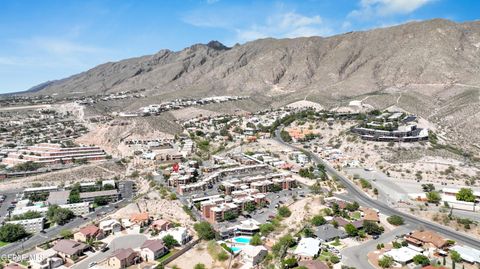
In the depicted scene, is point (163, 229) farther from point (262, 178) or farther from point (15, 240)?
point (262, 178)

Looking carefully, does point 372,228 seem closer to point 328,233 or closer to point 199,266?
point 328,233

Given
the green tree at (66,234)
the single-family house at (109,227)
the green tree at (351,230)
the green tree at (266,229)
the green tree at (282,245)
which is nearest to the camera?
the green tree at (282,245)

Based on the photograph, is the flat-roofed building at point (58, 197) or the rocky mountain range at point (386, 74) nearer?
the flat-roofed building at point (58, 197)

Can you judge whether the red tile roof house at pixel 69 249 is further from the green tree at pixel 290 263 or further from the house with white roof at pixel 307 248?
the house with white roof at pixel 307 248

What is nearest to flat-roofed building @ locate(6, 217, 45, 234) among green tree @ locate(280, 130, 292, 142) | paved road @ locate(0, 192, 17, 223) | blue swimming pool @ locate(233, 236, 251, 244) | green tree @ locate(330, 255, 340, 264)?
paved road @ locate(0, 192, 17, 223)

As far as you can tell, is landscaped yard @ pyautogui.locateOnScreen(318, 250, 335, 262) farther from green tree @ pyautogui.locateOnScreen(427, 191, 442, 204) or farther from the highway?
green tree @ pyautogui.locateOnScreen(427, 191, 442, 204)

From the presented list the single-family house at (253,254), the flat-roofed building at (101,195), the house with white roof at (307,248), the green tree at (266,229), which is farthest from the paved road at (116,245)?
the house with white roof at (307,248)
